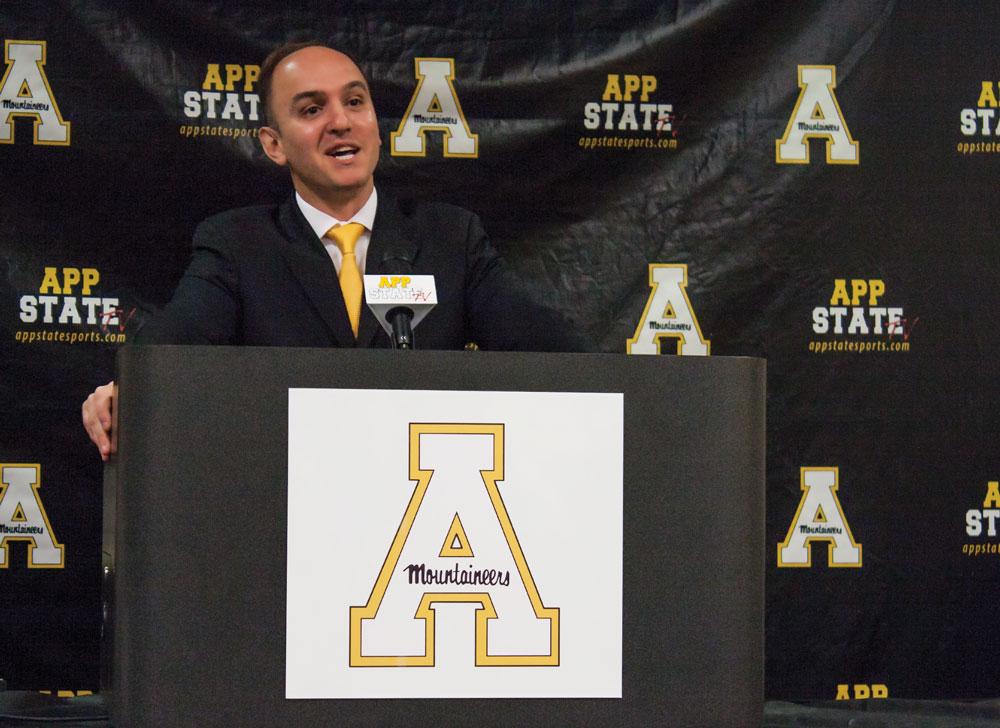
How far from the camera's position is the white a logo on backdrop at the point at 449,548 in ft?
4.33

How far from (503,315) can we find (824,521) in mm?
1010

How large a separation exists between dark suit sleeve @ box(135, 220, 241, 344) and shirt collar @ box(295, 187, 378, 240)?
165 mm

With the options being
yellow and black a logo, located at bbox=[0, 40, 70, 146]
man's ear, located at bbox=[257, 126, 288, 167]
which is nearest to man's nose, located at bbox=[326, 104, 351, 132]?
man's ear, located at bbox=[257, 126, 288, 167]

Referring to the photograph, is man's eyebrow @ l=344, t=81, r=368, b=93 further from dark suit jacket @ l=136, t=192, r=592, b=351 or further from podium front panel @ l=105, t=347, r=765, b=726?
podium front panel @ l=105, t=347, r=765, b=726

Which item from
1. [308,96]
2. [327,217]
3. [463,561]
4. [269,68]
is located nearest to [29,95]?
[269,68]

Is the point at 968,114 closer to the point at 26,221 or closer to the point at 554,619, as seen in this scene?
the point at 554,619

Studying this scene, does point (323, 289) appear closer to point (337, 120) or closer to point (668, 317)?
point (337, 120)

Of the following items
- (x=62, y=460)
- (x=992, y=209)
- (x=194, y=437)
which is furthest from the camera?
(x=992, y=209)

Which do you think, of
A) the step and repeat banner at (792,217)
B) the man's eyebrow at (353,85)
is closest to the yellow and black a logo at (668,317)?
the step and repeat banner at (792,217)

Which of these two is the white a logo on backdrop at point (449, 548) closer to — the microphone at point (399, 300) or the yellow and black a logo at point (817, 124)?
the microphone at point (399, 300)

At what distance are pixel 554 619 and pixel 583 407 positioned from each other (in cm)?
24

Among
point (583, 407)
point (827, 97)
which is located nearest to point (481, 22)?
point (827, 97)

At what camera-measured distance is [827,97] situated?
268 centimetres

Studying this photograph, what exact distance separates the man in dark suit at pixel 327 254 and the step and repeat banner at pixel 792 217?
1.39 feet
